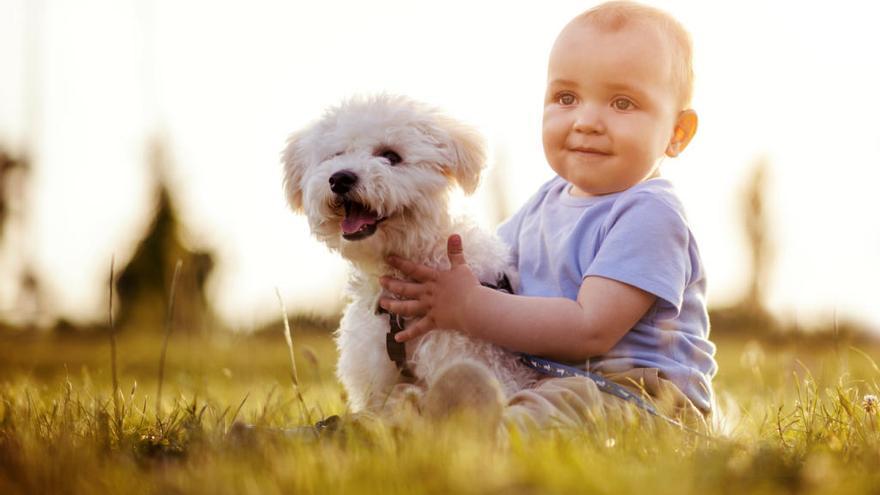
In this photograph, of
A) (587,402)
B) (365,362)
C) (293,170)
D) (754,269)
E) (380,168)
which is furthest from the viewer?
(754,269)

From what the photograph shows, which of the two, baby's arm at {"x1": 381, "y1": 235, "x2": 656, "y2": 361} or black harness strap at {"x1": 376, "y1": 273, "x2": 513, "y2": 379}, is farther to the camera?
black harness strap at {"x1": 376, "y1": 273, "x2": 513, "y2": 379}

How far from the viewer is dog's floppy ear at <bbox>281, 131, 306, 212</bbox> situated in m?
3.50

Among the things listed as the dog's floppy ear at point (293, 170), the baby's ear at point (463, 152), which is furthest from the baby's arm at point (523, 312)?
the dog's floppy ear at point (293, 170)

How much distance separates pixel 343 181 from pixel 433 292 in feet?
1.71

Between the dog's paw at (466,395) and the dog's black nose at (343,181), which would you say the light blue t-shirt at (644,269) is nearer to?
the dog's paw at (466,395)

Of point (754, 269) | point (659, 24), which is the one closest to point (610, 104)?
point (659, 24)

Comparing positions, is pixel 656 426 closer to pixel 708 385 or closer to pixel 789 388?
pixel 708 385

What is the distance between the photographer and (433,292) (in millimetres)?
3150

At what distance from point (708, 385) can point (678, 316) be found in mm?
289

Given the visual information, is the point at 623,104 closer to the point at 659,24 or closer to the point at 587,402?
the point at 659,24

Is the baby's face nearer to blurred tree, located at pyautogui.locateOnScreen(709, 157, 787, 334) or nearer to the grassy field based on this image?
the grassy field

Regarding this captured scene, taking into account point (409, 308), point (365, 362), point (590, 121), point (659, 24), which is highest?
point (659, 24)

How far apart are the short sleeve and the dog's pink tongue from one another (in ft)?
2.66

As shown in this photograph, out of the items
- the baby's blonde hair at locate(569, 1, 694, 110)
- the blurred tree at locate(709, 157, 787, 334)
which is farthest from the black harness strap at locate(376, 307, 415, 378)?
the blurred tree at locate(709, 157, 787, 334)
